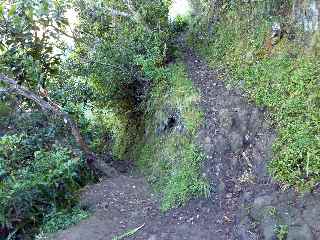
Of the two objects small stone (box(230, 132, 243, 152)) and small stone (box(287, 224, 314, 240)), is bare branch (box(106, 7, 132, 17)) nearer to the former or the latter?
small stone (box(230, 132, 243, 152))

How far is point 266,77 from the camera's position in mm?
6539

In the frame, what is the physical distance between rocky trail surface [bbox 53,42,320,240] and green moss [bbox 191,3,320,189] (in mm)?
215

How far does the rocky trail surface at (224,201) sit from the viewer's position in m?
4.94

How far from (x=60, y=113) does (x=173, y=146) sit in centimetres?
202

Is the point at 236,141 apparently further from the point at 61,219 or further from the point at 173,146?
the point at 61,219

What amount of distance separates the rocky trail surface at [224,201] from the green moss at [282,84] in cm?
22

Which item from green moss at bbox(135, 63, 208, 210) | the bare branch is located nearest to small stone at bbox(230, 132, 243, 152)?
green moss at bbox(135, 63, 208, 210)

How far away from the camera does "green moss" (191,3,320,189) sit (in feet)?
17.1

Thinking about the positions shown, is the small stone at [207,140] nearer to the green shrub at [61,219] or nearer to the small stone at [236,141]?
the small stone at [236,141]

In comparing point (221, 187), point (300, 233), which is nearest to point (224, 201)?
point (221, 187)

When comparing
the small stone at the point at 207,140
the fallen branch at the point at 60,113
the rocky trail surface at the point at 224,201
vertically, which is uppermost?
the fallen branch at the point at 60,113

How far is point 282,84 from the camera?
245 inches

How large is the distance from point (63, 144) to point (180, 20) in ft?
14.1

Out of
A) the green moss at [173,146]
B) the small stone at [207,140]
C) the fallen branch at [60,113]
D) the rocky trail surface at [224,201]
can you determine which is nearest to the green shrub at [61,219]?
the rocky trail surface at [224,201]
